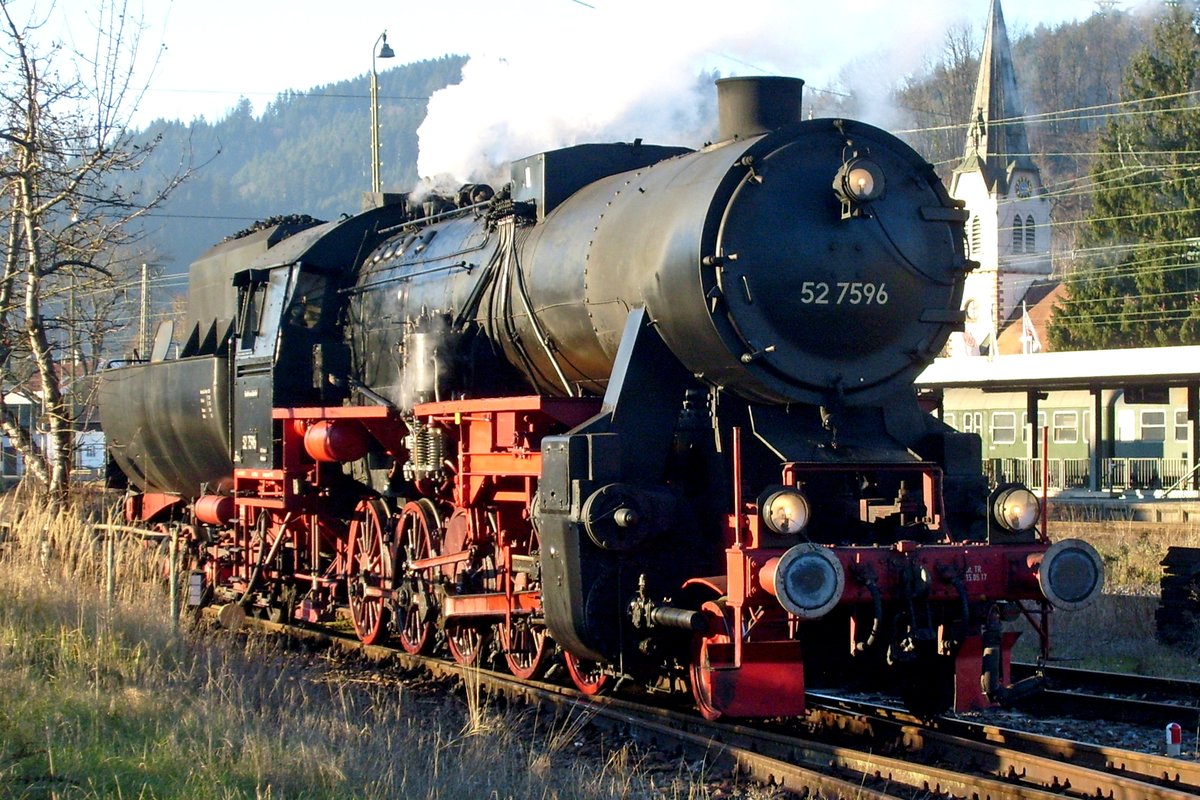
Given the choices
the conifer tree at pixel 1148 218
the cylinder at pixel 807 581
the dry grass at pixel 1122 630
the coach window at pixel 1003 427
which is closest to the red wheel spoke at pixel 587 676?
the cylinder at pixel 807 581

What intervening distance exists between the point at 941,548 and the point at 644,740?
81.7 inches

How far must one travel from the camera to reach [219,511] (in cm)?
1355

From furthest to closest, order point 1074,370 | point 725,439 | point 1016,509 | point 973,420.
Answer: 1. point 973,420
2. point 1074,370
3. point 725,439
4. point 1016,509

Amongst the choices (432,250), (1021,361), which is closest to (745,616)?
(432,250)

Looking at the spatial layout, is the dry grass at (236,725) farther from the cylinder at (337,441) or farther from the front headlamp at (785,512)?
the cylinder at (337,441)

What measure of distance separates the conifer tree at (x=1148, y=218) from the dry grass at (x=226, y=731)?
43.5m

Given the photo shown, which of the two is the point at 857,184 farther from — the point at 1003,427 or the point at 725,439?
the point at 1003,427

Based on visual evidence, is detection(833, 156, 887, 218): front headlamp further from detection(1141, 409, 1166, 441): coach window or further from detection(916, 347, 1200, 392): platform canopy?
detection(1141, 409, 1166, 441): coach window

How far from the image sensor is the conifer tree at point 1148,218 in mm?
48781

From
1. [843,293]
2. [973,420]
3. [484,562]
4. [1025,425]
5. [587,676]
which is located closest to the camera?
[843,293]

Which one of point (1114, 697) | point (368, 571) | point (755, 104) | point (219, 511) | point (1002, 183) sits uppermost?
point (1002, 183)

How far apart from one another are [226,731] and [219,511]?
7.11m

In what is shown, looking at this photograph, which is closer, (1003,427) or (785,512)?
(785,512)

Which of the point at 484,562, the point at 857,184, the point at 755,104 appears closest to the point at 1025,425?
the point at 484,562
